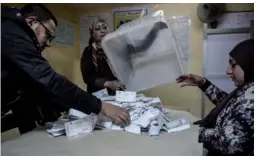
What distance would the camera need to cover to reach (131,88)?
1423mm

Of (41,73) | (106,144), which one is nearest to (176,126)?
(106,144)

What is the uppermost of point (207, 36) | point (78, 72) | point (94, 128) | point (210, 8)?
point (210, 8)

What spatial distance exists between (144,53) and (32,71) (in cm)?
66

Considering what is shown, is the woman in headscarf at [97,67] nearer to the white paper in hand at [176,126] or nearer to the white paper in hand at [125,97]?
the white paper in hand at [125,97]

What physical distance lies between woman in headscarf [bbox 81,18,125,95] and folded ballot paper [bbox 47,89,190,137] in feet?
0.84

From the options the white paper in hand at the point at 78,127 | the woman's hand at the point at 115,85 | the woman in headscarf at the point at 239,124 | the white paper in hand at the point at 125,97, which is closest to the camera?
the woman in headscarf at the point at 239,124

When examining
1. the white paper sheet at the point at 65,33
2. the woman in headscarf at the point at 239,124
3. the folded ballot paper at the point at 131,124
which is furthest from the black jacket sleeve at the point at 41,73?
the white paper sheet at the point at 65,33

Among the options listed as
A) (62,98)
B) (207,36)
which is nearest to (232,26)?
(207,36)

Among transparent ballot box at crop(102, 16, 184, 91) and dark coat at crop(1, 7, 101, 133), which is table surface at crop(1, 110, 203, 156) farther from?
transparent ballot box at crop(102, 16, 184, 91)

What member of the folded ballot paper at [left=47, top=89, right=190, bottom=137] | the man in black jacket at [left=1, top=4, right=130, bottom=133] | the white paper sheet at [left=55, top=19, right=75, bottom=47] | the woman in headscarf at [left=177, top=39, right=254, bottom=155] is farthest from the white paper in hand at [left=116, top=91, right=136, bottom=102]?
the white paper sheet at [left=55, top=19, right=75, bottom=47]

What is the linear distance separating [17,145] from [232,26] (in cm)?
164

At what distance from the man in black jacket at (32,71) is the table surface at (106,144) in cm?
10

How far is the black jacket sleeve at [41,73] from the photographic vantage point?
2.63 ft

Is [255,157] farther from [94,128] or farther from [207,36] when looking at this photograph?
[207,36]
